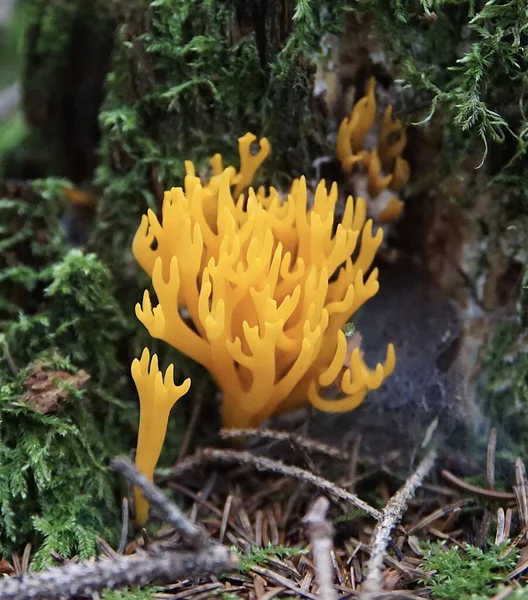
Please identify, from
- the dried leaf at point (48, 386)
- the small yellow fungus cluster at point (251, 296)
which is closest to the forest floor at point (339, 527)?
the small yellow fungus cluster at point (251, 296)

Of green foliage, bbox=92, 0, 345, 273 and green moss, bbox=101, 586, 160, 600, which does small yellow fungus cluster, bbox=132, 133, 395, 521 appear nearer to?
green foliage, bbox=92, 0, 345, 273

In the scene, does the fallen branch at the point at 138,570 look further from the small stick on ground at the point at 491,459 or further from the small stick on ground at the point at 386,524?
the small stick on ground at the point at 491,459

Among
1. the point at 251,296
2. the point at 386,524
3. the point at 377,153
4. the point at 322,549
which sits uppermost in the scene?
the point at 377,153

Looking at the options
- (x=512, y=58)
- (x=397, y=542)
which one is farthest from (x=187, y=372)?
(x=512, y=58)

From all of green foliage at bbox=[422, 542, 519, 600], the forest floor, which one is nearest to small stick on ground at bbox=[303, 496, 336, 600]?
the forest floor

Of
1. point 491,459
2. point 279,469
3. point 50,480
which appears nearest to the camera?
point 50,480

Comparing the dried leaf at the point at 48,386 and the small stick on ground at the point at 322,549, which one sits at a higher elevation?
the dried leaf at the point at 48,386

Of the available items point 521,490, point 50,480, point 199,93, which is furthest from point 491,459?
point 199,93

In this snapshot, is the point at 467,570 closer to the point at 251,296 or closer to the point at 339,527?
the point at 339,527
